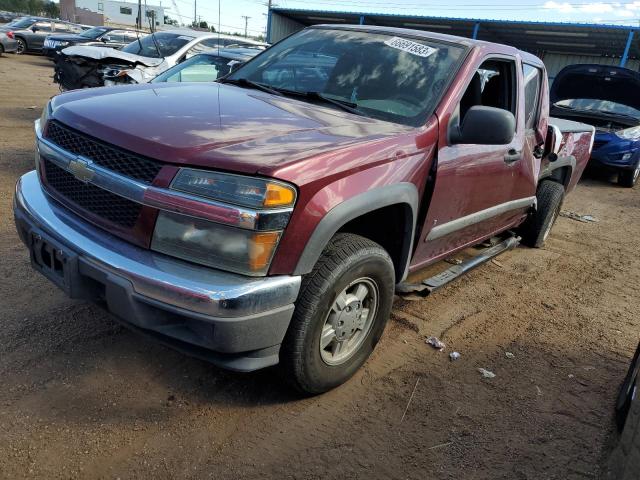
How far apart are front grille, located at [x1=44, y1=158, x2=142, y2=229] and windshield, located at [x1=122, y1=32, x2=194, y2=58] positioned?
7796 millimetres

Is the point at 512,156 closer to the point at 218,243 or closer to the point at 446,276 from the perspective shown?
the point at 446,276

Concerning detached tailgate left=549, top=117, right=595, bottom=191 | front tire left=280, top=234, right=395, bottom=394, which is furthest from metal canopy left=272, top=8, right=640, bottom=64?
front tire left=280, top=234, right=395, bottom=394

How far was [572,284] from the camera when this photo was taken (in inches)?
189

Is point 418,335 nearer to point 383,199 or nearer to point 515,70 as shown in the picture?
point 383,199

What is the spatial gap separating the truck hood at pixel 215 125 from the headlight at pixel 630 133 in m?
8.47

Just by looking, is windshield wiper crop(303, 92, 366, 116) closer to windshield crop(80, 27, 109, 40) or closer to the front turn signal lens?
the front turn signal lens

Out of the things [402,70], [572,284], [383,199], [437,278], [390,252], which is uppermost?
[402,70]

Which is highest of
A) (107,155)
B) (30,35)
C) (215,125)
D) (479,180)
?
(215,125)

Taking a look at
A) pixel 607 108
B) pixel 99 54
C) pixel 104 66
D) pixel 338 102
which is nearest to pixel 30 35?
pixel 99 54

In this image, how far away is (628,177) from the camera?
9.91 metres

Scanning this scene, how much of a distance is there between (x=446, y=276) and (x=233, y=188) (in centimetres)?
223

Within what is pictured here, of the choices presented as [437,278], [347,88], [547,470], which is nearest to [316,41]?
[347,88]

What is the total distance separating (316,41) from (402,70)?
2.71ft

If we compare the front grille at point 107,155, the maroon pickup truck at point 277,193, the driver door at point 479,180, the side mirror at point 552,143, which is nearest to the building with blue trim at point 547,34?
the side mirror at point 552,143
